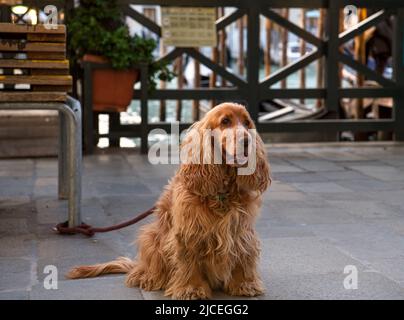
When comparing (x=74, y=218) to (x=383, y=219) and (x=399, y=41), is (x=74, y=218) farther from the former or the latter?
(x=399, y=41)

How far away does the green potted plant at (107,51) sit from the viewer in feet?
28.3

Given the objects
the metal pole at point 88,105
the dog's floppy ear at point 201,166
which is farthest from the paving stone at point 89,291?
the metal pole at point 88,105

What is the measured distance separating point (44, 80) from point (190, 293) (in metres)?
2.22

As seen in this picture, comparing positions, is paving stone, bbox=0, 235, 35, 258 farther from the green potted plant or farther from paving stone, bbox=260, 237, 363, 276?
the green potted plant

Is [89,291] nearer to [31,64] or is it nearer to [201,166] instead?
[201,166]

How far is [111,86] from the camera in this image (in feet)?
28.7

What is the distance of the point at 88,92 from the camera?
8.72 metres

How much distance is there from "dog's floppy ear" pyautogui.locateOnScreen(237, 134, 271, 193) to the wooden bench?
1876 millimetres

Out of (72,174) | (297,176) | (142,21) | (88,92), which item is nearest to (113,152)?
(88,92)

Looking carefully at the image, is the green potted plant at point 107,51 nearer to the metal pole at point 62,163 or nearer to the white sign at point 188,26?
the white sign at point 188,26

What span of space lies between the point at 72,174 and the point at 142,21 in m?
4.24

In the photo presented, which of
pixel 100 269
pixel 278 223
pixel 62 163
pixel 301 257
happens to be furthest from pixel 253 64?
pixel 100 269

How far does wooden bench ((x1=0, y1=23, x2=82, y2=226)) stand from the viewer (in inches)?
211

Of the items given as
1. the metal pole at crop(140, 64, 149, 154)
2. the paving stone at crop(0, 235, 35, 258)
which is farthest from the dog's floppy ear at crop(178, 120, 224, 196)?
the metal pole at crop(140, 64, 149, 154)
